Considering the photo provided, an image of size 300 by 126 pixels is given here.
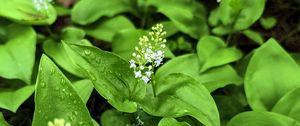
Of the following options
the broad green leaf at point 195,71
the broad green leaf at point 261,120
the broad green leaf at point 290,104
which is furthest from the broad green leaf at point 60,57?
the broad green leaf at point 290,104

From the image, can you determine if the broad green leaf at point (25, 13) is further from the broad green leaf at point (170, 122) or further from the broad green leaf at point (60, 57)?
the broad green leaf at point (170, 122)

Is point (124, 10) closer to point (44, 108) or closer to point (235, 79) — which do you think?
point (235, 79)

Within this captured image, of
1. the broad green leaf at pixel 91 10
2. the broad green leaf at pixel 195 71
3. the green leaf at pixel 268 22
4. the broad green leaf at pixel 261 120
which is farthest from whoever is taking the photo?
the green leaf at pixel 268 22

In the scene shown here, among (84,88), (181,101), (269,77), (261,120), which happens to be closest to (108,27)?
(84,88)

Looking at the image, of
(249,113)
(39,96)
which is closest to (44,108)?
(39,96)

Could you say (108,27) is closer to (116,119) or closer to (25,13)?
(25,13)

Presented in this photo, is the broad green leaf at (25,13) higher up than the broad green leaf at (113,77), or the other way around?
the broad green leaf at (113,77)

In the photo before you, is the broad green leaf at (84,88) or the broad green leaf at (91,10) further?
the broad green leaf at (91,10)

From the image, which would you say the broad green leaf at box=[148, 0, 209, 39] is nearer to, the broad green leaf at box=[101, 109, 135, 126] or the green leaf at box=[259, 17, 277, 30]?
the green leaf at box=[259, 17, 277, 30]
